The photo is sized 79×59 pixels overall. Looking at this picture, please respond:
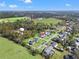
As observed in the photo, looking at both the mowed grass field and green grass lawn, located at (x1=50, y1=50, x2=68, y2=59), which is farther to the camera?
green grass lawn, located at (x1=50, y1=50, x2=68, y2=59)

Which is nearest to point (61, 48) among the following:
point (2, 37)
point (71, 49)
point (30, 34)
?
point (71, 49)

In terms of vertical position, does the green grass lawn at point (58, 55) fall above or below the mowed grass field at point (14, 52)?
below

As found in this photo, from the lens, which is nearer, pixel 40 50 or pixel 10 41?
pixel 40 50

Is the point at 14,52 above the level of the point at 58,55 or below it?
above

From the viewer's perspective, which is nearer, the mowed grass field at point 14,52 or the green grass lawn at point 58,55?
the mowed grass field at point 14,52

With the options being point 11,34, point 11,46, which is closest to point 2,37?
point 11,34

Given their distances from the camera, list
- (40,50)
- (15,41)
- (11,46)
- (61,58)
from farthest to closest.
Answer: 1. (15,41)
2. (11,46)
3. (40,50)
4. (61,58)

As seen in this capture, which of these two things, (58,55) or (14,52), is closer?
(58,55)

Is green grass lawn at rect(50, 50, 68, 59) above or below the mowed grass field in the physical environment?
below

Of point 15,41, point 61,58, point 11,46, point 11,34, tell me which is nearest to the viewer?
point 61,58

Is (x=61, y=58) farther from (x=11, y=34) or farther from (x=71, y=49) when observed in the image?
(x=11, y=34)
